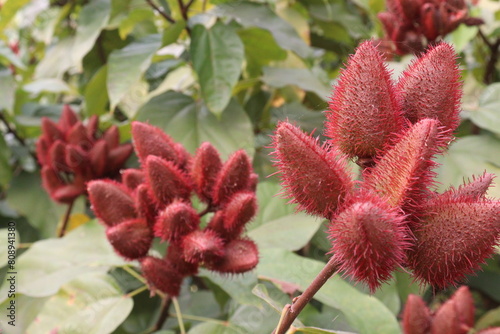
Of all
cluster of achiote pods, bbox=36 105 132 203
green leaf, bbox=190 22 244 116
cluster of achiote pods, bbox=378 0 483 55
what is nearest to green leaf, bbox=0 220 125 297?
cluster of achiote pods, bbox=36 105 132 203

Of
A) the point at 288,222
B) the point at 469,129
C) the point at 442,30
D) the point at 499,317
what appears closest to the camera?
the point at 288,222

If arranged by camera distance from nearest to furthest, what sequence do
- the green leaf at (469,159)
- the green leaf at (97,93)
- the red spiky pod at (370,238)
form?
1. the red spiky pod at (370,238)
2. the green leaf at (469,159)
3. the green leaf at (97,93)

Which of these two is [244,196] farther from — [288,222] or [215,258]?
[288,222]

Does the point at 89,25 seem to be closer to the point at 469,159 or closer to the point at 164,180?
the point at 164,180

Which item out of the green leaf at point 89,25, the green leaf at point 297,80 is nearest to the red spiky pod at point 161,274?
the green leaf at point 297,80

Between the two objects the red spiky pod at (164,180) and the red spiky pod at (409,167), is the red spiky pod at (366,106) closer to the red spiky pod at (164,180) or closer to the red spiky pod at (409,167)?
the red spiky pod at (409,167)

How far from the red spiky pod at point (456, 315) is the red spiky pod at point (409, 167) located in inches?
5.6

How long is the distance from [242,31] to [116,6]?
51 centimetres

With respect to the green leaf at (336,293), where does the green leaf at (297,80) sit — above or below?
above

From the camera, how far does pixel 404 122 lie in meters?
0.75

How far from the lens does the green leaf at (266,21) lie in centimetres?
179

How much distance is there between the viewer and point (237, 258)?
3.58ft

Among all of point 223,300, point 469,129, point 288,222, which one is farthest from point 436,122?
point 469,129

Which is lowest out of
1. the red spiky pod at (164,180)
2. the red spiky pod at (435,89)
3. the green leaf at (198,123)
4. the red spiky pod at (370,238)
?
the green leaf at (198,123)
